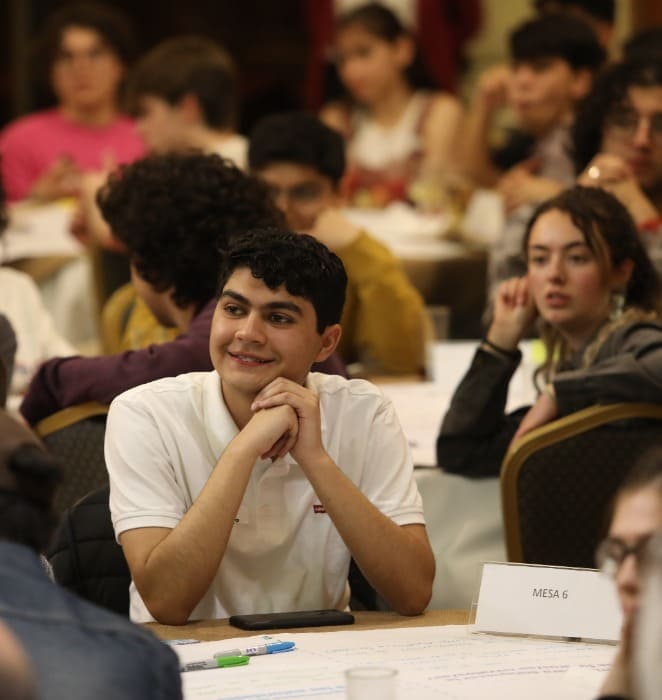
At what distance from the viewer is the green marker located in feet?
6.25

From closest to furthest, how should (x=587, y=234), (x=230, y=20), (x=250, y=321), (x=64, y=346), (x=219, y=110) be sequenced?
(x=250, y=321)
(x=587, y=234)
(x=64, y=346)
(x=219, y=110)
(x=230, y=20)

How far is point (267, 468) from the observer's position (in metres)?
2.48

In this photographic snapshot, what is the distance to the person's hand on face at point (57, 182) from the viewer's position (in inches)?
262

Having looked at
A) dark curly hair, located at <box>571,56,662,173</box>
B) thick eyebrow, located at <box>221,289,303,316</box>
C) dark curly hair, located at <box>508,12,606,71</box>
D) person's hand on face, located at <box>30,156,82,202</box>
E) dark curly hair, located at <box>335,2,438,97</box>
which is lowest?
thick eyebrow, located at <box>221,289,303,316</box>

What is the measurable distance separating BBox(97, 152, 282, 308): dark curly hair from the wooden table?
42.6 inches

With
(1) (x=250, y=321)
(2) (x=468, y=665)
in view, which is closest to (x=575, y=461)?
(1) (x=250, y=321)

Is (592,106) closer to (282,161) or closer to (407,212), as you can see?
(282,161)

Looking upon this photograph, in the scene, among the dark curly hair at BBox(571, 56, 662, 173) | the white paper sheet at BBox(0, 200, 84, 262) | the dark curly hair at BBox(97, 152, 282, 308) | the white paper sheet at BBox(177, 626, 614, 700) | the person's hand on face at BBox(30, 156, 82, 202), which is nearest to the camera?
the white paper sheet at BBox(177, 626, 614, 700)

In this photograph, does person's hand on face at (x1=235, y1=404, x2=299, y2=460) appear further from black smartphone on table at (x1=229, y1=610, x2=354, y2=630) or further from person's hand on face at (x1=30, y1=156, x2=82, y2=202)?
person's hand on face at (x1=30, y1=156, x2=82, y2=202)

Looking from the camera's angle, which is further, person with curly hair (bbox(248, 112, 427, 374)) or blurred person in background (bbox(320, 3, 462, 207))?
blurred person in background (bbox(320, 3, 462, 207))

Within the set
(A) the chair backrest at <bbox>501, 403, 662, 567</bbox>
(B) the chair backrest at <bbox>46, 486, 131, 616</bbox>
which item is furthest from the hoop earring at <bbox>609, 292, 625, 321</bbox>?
(B) the chair backrest at <bbox>46, 486, 131, 616</bbox>

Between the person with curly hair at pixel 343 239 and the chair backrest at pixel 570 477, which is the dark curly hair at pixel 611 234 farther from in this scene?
the person with curly hair at pixel 343 239

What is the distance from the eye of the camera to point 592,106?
4.67m

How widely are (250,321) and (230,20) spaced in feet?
24.3
